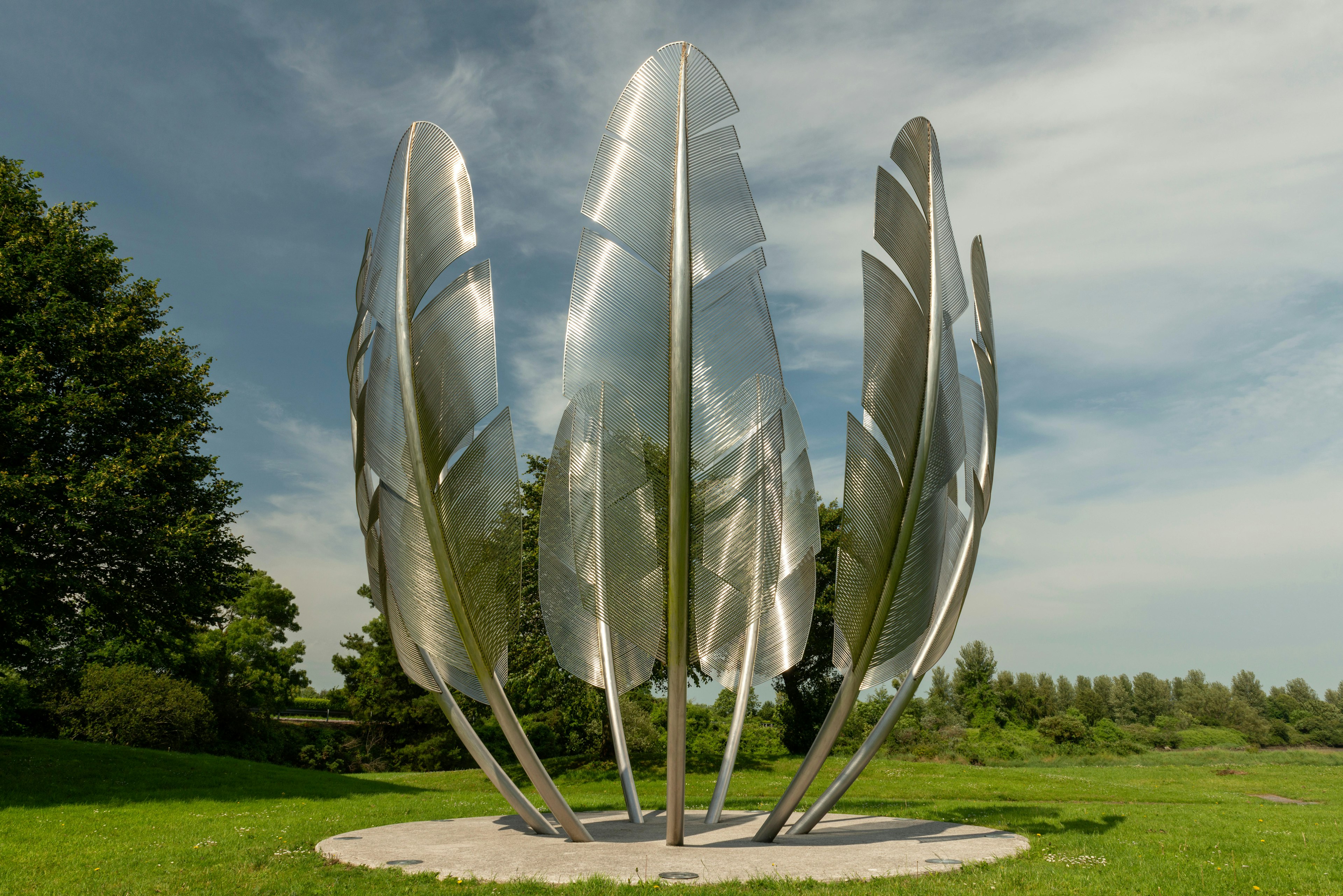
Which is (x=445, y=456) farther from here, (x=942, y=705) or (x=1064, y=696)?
(x=1064, y=696)

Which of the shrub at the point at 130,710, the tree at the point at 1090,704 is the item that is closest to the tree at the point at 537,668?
the shrub at the point at 130,710

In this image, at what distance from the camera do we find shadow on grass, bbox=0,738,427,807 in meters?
13.0

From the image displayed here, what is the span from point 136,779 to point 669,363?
1480 centimetres

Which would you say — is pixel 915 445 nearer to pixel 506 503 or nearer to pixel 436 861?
pixel 506 503

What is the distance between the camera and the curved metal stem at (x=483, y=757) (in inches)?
316

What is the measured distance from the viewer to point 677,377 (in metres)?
6.92

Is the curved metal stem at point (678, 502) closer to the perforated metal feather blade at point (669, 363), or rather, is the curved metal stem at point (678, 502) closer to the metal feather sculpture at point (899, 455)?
the perforated metal feather blade at point (669, 363)

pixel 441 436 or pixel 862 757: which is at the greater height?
pixel 441 436

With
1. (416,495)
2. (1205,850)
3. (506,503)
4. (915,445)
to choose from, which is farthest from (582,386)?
(1205,850)

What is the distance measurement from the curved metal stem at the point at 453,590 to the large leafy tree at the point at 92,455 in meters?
9.40

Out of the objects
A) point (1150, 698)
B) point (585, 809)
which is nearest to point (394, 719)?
point (585, 809)

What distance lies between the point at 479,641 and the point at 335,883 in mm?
2316

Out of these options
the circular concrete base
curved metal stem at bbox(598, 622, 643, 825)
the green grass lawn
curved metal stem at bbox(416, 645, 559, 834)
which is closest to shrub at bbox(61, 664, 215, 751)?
the green grass lawn

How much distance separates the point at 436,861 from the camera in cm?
686
